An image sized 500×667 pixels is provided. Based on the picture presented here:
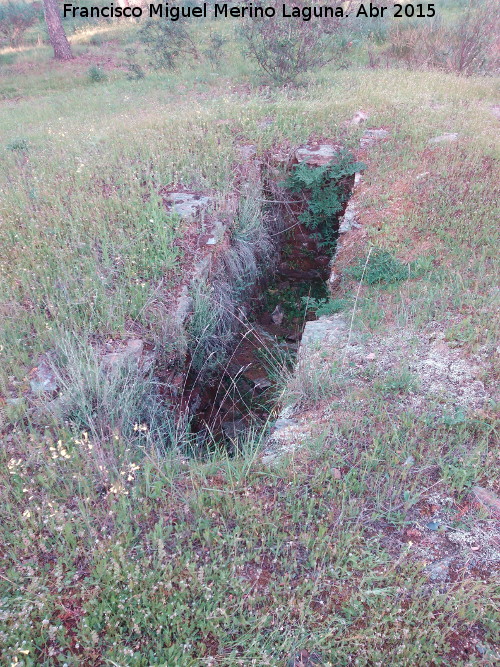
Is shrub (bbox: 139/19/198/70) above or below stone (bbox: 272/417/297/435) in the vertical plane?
above

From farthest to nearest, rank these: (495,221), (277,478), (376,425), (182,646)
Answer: (495,221)
(376,425)
(277,478)
(182,646)

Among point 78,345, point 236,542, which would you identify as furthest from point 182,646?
point 78,345

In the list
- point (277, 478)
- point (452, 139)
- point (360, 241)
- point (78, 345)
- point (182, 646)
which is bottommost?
point (182, 646)

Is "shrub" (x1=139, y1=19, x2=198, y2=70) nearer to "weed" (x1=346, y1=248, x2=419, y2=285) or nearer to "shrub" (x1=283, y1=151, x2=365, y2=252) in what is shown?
"shrub" (x1=283, y1=151, x2=365, y2=252)

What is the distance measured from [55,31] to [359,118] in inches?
439

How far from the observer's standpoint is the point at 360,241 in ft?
17.8

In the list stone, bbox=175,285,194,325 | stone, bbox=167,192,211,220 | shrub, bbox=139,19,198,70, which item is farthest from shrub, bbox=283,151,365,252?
shrub, bbox=139,19,198,70

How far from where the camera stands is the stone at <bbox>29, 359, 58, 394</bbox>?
3.49 m

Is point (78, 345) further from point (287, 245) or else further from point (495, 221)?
point (495, 221)

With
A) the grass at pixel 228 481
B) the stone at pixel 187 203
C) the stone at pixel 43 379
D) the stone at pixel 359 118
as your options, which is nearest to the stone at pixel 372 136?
the stone at pixel 359 118

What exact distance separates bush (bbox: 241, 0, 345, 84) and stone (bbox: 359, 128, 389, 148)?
3052 mm

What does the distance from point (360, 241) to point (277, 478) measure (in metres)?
3.38

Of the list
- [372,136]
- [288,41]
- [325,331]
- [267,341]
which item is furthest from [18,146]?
[325,331]

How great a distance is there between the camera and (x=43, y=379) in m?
3.58
